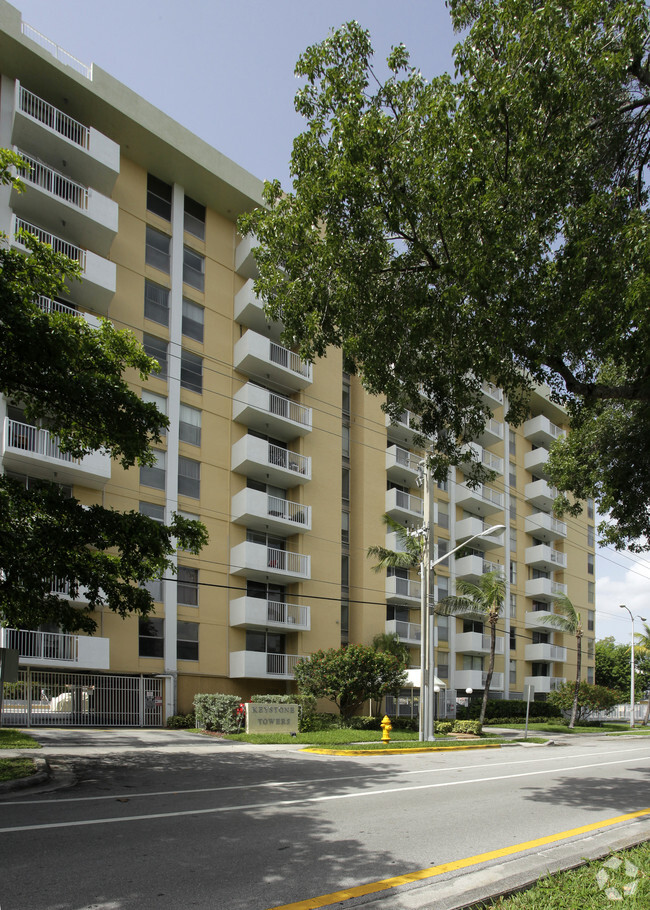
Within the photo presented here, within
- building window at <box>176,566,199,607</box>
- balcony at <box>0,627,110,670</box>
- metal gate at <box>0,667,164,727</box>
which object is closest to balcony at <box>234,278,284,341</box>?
building window at <box>176,566,199,607</box>

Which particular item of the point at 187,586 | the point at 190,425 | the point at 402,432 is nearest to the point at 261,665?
the point at 187,586

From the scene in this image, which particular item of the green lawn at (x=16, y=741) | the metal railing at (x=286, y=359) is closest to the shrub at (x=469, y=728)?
the metal railing at (x=286, y=359)

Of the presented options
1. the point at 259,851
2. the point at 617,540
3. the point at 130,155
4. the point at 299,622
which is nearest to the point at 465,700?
the point at 299,622

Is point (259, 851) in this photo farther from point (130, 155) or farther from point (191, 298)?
point (130, 155)

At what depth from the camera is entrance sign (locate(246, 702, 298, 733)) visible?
72.1ft

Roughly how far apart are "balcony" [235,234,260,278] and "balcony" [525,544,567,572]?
27516 millimetres

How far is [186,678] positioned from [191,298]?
50.5ft

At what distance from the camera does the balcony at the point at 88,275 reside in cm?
2478

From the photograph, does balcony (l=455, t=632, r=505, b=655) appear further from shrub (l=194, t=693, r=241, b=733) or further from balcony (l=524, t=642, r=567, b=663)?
shrub (l=194, t=693, r=241, b=733)

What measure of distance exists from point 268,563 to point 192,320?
35.1ft

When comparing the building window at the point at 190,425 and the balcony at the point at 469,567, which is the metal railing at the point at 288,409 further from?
the balcony at the point at 469,567

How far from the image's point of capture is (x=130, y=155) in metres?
28.4

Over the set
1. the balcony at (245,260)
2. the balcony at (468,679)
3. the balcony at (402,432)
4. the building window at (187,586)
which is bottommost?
the balcony at (468,679)

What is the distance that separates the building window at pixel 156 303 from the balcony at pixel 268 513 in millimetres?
7812
